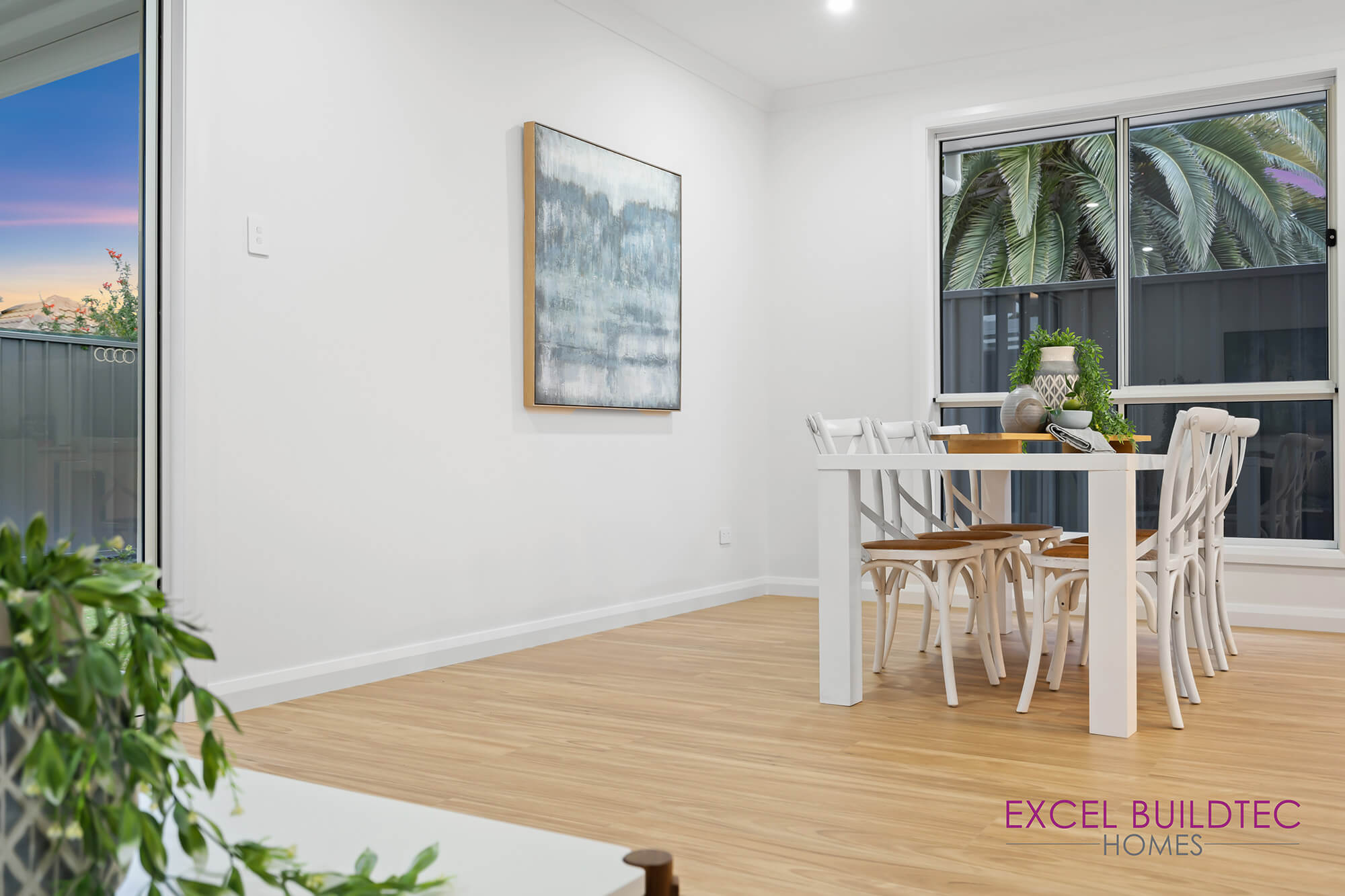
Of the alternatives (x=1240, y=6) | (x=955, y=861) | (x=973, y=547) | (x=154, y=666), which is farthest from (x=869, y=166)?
(x=154, y=666)

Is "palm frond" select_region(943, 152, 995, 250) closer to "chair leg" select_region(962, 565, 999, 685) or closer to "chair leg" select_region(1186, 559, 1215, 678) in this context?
"chair leg" select_region(1186, 559, 1215, 678)

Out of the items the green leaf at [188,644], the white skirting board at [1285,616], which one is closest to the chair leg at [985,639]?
the white skirting board at [1285,616]

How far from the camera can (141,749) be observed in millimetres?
546

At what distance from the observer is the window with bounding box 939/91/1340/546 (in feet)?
16.1

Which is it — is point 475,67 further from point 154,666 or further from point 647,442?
point 154,666

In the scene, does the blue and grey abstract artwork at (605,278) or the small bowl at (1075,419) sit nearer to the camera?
the small bowl at (1075,419)

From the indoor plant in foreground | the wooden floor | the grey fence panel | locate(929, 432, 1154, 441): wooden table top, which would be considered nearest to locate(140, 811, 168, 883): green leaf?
the indoor plant in foreground

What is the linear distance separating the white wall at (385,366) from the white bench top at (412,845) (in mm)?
2042

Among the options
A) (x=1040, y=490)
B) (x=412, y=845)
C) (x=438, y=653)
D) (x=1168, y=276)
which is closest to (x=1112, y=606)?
(x=438, y=653)

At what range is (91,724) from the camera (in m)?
0.53

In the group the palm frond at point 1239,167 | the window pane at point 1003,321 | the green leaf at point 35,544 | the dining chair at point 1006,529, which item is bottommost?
the dining chair at point 1006,529

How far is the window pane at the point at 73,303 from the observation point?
2.68 meters

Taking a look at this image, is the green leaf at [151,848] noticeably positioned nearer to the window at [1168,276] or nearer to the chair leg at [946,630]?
the chair leg at [946,630]

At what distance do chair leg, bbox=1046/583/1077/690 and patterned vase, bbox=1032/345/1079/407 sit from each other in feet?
2.00
